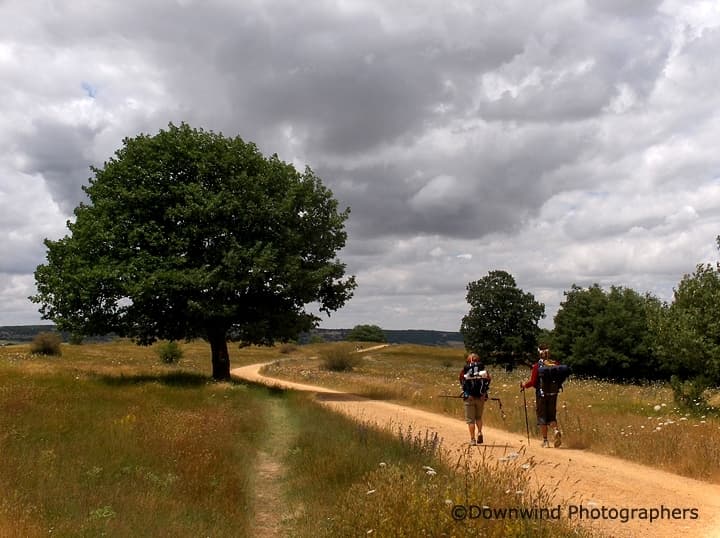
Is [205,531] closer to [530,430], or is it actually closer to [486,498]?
[486,498]

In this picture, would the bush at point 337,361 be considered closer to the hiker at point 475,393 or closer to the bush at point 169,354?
the bush at point 169,354

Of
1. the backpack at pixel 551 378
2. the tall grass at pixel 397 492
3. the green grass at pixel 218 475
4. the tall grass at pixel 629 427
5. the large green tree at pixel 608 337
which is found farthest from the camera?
the large green tree at pixel 608 337

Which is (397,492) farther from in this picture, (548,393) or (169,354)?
(169,354)

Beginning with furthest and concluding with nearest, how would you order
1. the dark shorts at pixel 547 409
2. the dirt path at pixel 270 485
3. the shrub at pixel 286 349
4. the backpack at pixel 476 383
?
1. the shrub at pixel 286 349
2. the backpack at pixel 476 383
3. the dark shorts at pixel 547 409
4. the dirt path at pixel 270 485

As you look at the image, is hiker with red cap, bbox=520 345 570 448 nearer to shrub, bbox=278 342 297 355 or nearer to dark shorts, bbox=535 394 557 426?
dark shorts, bbox=535 394 557 426

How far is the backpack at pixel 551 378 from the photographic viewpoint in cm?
1359

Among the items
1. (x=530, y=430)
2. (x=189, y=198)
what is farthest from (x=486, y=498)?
(x=189, y=198)

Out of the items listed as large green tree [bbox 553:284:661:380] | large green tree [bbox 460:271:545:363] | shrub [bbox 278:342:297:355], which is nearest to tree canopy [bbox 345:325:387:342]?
shrub [bbox 278:342:297:355]

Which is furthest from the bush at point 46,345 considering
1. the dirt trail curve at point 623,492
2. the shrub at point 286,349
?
the dirt trail curve at point 623,492

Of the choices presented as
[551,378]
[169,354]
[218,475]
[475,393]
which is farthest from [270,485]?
[169,354]

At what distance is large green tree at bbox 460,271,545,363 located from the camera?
5766 cm

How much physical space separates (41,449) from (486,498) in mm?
8591

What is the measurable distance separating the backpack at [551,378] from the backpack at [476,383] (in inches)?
54.3

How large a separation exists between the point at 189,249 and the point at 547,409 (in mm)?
17434
